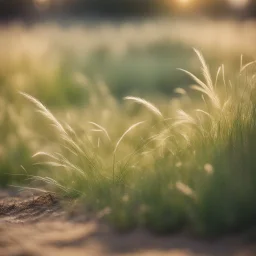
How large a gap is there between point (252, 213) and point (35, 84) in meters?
4.33

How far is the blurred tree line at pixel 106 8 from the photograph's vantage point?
24.2 metres

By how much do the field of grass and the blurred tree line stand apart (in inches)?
632

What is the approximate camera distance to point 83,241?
2039 mm

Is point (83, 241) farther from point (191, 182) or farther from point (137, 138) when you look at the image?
point (137, 138)

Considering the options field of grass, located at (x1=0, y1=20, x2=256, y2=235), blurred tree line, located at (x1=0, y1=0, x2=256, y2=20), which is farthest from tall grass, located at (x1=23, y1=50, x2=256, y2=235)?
blurred tree line, located at (x1=0, y1=0, x2=256, y2=20)

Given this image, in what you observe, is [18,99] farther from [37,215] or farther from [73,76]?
[37,215]

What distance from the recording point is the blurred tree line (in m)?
24.2

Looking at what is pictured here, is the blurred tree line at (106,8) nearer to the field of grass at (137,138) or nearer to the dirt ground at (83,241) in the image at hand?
the field of grass at (137,138)

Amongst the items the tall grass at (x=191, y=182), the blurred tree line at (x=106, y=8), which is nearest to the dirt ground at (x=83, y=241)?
the tall grass at (x=191, y=182)

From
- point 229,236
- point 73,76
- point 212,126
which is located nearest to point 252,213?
point 229,236

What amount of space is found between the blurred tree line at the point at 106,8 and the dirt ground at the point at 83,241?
20934mm

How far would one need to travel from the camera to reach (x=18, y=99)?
527cm

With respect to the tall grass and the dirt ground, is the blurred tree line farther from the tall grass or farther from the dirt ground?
the dirt ground

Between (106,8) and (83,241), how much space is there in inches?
1105
